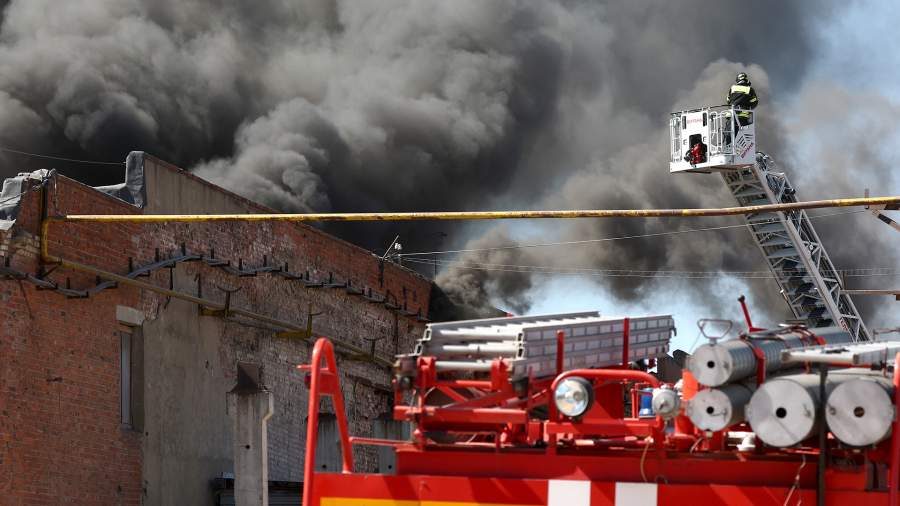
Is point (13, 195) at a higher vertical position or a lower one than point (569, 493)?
higher

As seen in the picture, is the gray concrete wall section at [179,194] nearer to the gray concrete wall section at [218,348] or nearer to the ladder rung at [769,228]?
the gray concrete wall section at [218,348]

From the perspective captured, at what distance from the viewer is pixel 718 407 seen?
6.26 meters

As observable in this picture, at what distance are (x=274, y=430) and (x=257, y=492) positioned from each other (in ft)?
11.2

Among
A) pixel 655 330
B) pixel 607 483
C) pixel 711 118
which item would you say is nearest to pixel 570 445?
pixel 607 483

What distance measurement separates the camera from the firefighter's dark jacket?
23.0 m

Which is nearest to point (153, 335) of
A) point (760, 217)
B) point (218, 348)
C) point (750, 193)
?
point (218, 348)

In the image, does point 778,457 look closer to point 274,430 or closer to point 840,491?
point 840,491

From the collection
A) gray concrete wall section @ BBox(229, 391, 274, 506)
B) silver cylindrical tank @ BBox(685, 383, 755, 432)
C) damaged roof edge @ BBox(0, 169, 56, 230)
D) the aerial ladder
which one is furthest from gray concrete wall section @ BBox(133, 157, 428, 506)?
silver cylindrical tank @ BBox(685, 383, 755, 432)

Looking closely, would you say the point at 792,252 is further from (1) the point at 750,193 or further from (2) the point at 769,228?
(1) the point at 750,193

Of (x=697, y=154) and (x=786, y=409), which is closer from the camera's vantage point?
(x=786, y=409)

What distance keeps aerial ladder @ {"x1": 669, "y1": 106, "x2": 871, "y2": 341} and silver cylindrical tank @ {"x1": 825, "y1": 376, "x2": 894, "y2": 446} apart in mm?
16703

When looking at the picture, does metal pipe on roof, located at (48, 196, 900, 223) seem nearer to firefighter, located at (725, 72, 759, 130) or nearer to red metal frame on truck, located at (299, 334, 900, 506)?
red metal frame on truck, located at (299, 334, 900, 506)

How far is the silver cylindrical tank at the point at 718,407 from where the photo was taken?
6240 mm

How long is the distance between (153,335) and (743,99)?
1194 cm
